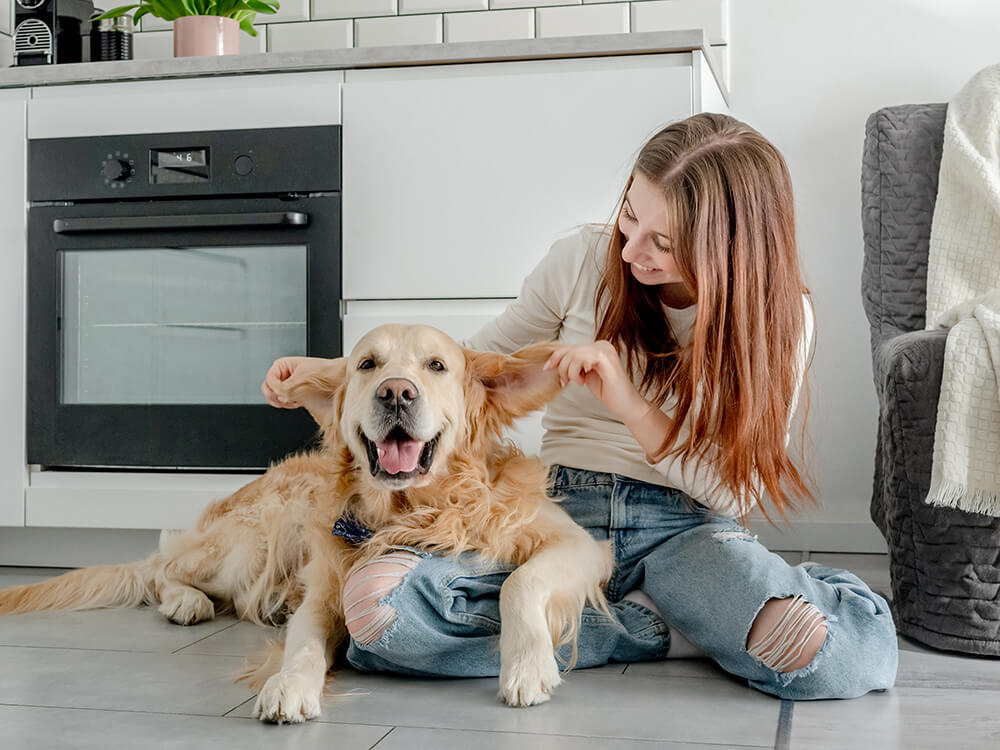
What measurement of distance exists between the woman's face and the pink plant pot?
4.71 ft

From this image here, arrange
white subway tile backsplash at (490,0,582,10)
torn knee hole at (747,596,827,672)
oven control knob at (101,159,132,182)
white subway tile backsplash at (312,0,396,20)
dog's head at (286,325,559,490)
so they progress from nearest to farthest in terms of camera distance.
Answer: torn knee hole at (747,596,827,672) < dog's head at (286,325,559,490) < oven control knob at (101,159,132,182) < white subway tile backsplash at (490,0,582,10) < white subway tile backsplash at (312,0,396,20)

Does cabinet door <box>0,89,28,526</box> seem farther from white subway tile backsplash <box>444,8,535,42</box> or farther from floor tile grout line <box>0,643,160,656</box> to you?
white subway tile backsplash <box>444,8,535,42</box>

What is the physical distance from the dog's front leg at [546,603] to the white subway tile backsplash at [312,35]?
186cm

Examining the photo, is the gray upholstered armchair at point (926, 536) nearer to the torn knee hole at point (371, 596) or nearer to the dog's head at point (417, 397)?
the dog's head at point (417, 397)

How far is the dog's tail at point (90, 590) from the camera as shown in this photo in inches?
81.9

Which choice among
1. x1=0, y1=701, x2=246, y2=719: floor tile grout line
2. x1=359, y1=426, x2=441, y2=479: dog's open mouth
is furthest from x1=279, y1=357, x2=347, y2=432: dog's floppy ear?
x1=0, y1=701, x2=246, y2=719: floor tile grout line

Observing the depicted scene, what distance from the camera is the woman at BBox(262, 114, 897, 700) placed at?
1.57 m

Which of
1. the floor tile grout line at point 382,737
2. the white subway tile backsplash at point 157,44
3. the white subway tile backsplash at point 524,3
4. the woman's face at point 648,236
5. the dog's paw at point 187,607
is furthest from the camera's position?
the white subway tile backsplash at point 157,44

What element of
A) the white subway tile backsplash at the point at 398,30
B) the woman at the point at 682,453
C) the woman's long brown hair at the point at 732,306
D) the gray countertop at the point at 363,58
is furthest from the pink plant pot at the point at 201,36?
the woman's long brown hair at the point at 732,306

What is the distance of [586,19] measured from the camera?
2936 millimetres

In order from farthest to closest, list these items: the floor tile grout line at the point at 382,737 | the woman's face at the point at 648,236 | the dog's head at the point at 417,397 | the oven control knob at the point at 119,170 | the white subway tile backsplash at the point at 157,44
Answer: the white subway tile backsplash at the point at 157,44 → the oven control knob at the point at 119,170 → the woman's face at the point at 648,236 → the dog's head at the point at 417,397 → the floor tile grout line at the point at 382,737

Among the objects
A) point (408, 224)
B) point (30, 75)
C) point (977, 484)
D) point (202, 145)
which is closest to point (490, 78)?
point (408, 224)

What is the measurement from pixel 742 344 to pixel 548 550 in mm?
450

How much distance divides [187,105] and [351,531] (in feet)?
4.18
